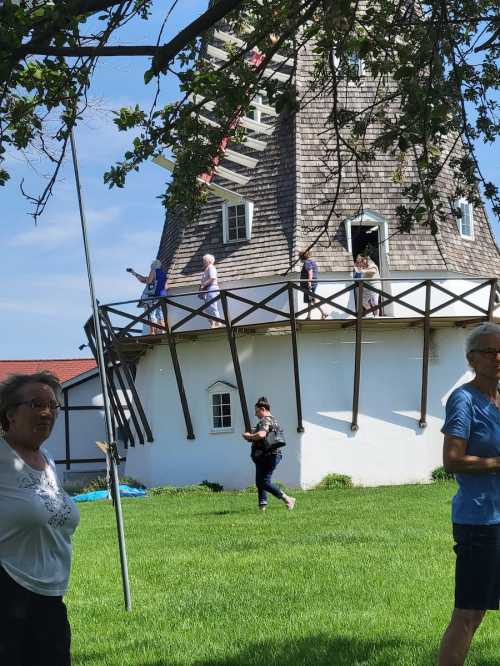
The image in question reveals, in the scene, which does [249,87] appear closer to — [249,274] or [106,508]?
[106,508]

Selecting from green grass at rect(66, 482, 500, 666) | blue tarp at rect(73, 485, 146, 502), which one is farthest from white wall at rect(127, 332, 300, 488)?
green grass at rect(66, 482, 500, 666)

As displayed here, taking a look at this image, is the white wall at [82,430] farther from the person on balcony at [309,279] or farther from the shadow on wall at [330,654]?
the shadow on wall at [330,654]

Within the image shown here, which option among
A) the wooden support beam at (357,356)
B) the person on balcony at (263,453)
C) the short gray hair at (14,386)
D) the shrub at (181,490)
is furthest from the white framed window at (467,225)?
the short gray hair at (14,386)

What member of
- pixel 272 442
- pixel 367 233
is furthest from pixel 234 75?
pixel 367 233

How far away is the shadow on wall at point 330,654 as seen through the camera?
243 inches

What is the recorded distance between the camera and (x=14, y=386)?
4984 millimetres

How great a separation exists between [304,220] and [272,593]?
17523 mm

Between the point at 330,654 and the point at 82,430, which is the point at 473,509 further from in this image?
the point at 82,430

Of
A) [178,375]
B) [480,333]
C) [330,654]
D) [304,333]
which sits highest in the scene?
[304,333]

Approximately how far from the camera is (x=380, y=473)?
952 inches

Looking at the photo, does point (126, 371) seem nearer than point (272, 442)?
No

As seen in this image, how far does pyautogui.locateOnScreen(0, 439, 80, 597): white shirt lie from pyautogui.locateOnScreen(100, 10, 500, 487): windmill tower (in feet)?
59.2

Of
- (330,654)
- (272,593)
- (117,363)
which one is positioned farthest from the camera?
(117,363)

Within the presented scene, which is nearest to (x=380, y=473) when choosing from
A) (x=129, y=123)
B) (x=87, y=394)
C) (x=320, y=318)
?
(x=320, y=318)
